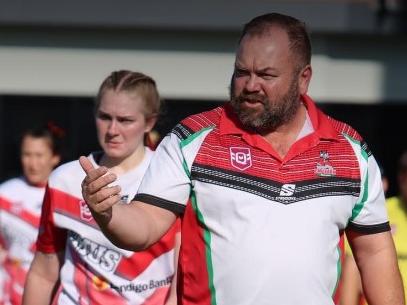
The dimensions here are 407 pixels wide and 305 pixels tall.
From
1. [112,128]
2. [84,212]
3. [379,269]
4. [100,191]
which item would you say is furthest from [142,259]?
[100,191]

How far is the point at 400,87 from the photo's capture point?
10352 mm

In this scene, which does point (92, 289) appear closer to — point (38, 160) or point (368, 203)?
point (368, 203)

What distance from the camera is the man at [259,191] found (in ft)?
12.5

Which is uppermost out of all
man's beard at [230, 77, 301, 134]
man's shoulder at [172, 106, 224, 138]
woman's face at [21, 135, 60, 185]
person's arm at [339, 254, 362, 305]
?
man's beard at [230, 77, 301, 134]

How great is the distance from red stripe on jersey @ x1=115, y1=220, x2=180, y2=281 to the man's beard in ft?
3.94

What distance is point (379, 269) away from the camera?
13.5 feet

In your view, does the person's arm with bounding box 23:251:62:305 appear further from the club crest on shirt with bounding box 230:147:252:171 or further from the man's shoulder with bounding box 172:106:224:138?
the club crest on shirt with bounding box 230:147:252:171

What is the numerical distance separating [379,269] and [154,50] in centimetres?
594

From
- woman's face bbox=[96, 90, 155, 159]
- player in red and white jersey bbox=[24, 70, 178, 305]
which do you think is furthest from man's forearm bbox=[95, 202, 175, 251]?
woman's face bbox=[96, 90, 155, 159]

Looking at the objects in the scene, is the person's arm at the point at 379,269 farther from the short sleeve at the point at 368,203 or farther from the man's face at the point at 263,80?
the man's face at the point at 263,80

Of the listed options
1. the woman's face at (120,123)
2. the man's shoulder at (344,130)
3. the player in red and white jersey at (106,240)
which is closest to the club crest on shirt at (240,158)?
the man's shoulder at (344,130)

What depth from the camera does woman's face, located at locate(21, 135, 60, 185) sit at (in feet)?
24.2

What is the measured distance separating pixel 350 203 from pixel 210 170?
0.50 metres

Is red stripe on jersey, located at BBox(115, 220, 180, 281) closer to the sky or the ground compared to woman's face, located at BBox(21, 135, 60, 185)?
closer to the sky
